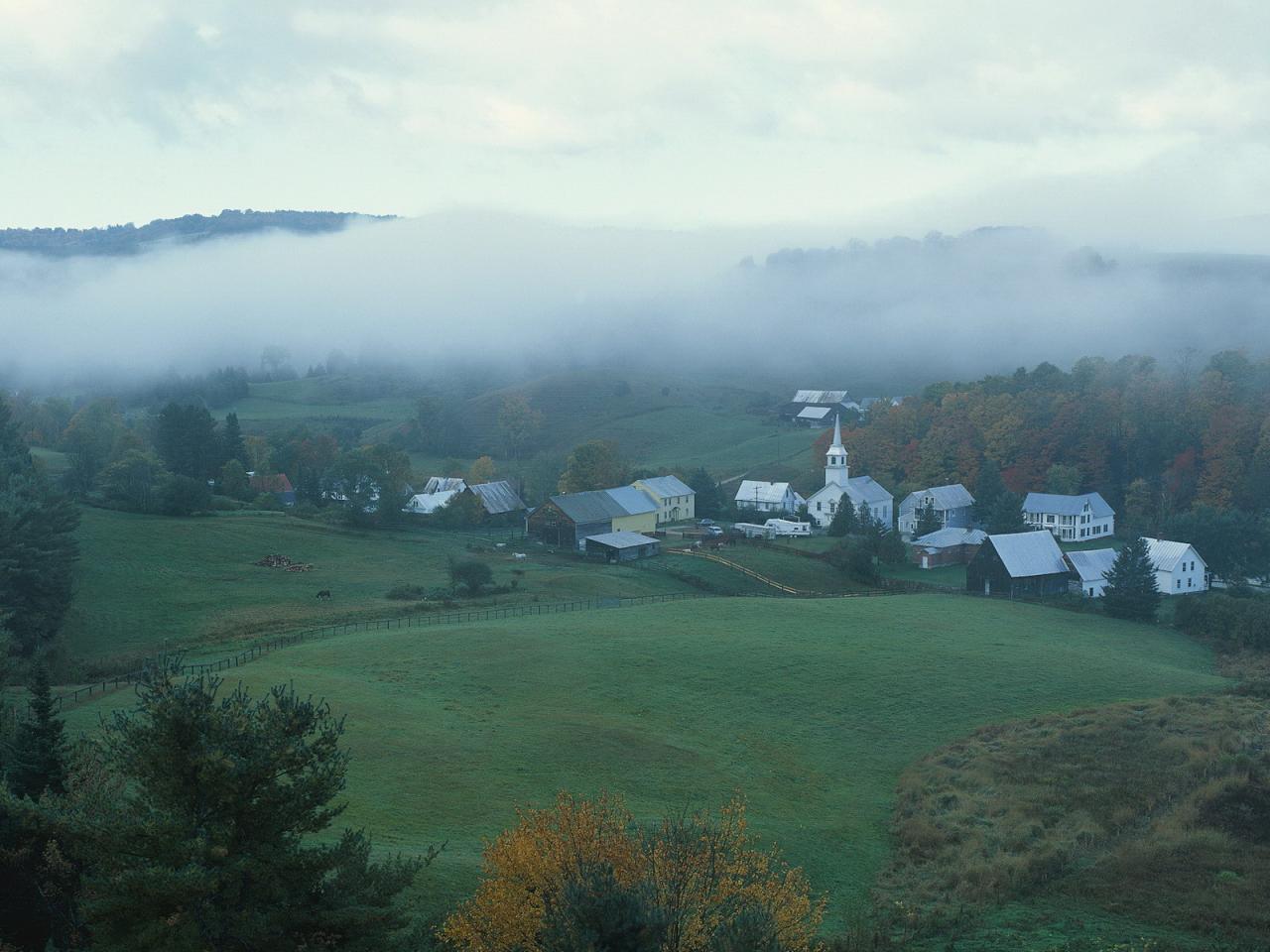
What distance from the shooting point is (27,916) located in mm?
19125

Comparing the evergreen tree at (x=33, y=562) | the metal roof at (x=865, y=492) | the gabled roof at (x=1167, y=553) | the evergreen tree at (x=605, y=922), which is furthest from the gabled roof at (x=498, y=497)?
the evergreen tree at (x=605, y=922)

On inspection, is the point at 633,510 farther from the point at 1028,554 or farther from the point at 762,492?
the point at 1028,554

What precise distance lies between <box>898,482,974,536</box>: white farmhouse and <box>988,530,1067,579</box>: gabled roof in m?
20.0

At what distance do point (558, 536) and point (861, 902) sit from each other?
53.1 m

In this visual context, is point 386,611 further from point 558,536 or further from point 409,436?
point 409,436

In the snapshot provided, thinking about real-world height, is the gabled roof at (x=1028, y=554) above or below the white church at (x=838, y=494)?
below

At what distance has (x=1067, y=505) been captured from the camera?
88.3m

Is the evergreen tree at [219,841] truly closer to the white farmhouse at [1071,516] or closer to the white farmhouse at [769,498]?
the white farmhouse at [1071,516]

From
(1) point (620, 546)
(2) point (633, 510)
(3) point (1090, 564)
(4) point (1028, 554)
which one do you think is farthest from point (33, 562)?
(3) point (1090, 564)

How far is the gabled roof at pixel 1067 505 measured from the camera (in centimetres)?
8805

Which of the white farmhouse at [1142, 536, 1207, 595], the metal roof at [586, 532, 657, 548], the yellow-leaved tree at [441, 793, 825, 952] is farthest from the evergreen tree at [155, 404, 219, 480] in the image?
the yellow-leaved tree at [441, 793, 825, 952]

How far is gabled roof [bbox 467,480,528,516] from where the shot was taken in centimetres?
8956

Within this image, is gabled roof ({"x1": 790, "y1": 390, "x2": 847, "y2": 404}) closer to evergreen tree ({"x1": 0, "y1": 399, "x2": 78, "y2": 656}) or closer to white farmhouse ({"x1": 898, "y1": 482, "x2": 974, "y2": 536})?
white farmhouse ({"x1": 898, "y1": 482, "x2": 974, "y2": 536})

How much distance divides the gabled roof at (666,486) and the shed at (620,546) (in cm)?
1380
